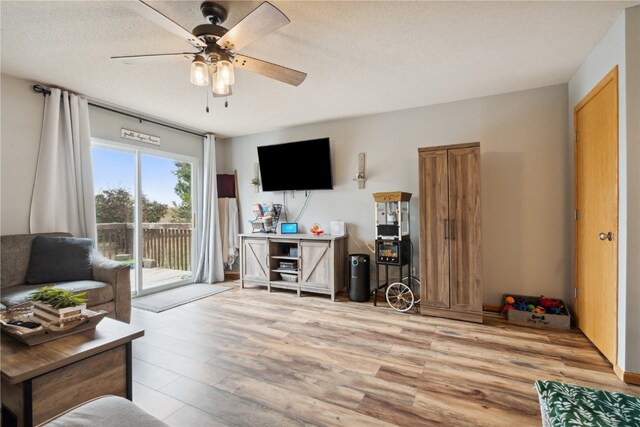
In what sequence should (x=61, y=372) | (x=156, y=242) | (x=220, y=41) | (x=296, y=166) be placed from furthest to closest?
(x=296, y=166)
(x=156, y=242)
(x=220, y=41)
(x=61, y=372)

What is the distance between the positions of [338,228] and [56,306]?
10.1 ft

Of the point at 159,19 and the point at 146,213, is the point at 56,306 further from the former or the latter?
the point at 146,213

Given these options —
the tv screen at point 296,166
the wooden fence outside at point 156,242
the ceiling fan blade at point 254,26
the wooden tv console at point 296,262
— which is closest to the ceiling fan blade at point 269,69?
the ceiling fan blade at point 254,26

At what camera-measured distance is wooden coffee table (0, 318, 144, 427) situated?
119cm

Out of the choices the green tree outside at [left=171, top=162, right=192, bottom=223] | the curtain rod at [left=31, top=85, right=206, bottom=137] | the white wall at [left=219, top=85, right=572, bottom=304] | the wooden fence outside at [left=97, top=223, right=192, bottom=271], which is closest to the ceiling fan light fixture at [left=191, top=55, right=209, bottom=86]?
the curtain rod at [left=31, top=85, right=206, bottom=137]

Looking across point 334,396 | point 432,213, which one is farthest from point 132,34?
point 432,213

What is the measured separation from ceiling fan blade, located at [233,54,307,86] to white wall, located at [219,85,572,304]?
80.4 inches

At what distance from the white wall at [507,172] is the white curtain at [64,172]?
10.8 feet

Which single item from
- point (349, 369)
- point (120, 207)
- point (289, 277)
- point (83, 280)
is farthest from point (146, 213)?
point (349, 369)

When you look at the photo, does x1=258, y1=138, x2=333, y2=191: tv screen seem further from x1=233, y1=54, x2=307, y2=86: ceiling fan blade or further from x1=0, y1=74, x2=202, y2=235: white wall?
x1=0, y1=74, x2=202, y2=235: white wall

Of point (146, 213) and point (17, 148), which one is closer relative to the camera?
point (17, 148)

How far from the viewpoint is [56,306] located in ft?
5.10

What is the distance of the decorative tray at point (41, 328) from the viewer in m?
1.40

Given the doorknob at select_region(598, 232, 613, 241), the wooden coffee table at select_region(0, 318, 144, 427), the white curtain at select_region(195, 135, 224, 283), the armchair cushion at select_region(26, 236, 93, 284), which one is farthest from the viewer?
the white curtain at select_region(195, 135, 224, 283)
